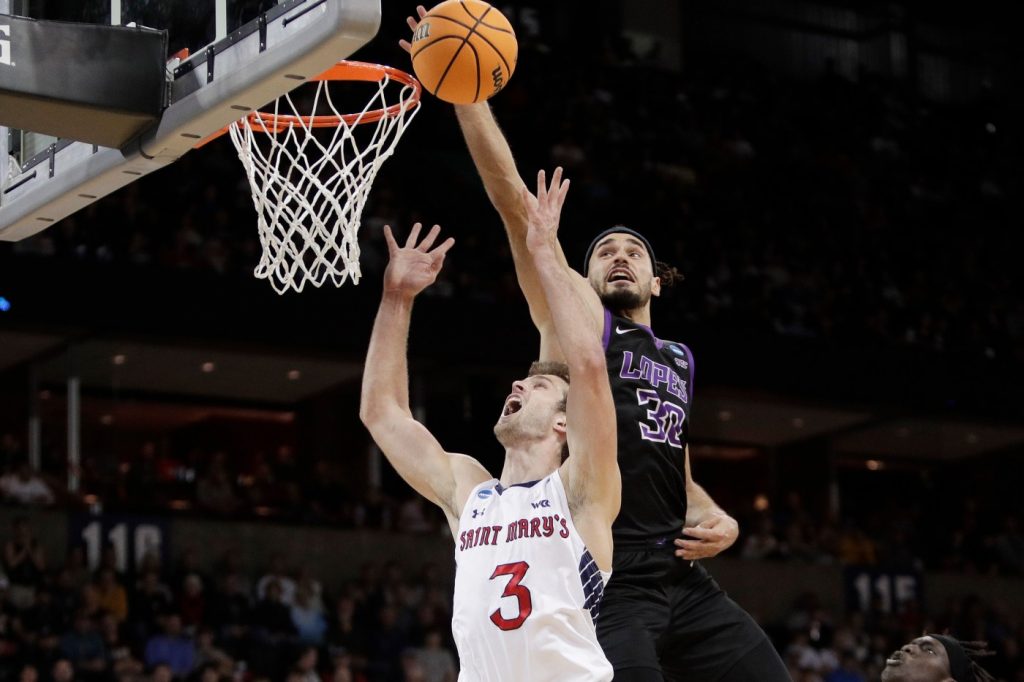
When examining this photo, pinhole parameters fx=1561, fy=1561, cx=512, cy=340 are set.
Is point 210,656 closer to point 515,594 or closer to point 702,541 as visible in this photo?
point 702,541

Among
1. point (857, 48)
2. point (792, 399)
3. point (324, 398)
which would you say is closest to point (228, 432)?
point (324, 398)

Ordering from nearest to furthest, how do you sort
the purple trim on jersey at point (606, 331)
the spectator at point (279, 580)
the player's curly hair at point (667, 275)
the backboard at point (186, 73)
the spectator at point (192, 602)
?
the backboard at point (186, 73) < the purple trim on jersey at point (606, 331) < the player's curly hair at point (667, 275) < the spectator at point (192, 602) < the spectator at point (279, 580)

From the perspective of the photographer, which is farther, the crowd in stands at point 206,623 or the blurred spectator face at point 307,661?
the blurred spectator face at point 307,661

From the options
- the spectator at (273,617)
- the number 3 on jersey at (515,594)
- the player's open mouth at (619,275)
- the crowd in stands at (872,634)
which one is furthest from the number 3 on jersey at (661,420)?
the crowd in stands at (872,634)

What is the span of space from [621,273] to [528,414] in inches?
40.8

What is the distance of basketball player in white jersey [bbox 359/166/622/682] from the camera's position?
15.1 feet

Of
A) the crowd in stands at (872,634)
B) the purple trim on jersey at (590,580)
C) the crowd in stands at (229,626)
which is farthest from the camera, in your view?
the crowd in stands at (872,634)

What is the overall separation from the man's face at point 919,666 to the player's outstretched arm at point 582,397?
3.71ft

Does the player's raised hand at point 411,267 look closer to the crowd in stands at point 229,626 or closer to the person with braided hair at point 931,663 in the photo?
the person with braided hair at point 931,663

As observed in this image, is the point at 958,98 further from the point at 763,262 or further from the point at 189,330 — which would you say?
the point at 189,330

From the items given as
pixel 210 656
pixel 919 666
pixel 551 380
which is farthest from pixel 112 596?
pixel 919 666

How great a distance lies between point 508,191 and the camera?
5598 mm

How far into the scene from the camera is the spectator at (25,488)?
15844mm

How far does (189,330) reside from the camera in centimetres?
1689
